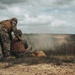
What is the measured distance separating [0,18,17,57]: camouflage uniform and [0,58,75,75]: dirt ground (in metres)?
1.99

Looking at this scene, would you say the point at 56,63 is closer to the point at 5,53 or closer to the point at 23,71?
the point at 23,71

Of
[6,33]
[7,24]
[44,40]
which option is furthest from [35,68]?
[44,40]

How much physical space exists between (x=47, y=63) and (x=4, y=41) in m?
3.46

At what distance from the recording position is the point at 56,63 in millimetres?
12914

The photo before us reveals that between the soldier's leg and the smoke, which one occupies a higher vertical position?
the soldier's leg

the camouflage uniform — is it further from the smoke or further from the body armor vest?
the smoke

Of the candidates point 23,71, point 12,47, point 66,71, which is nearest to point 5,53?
point 12,47

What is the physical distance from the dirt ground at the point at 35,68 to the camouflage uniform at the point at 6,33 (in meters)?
1.99

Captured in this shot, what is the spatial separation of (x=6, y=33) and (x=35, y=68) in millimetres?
4219

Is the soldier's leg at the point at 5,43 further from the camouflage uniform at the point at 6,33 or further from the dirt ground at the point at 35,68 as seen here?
the dirt ground at the point at 35,68

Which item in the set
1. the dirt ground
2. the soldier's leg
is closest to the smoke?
the soldier's leg

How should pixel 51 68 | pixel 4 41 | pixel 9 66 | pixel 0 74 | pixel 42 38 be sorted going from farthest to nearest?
1. pixel 42 38
2. pixel 4 41
3. pixel 9 66
4. pixel 51 68
5. pixel 0 74

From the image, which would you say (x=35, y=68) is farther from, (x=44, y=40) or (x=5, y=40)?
(x=44, y=40)

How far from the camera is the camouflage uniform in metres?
15.3
